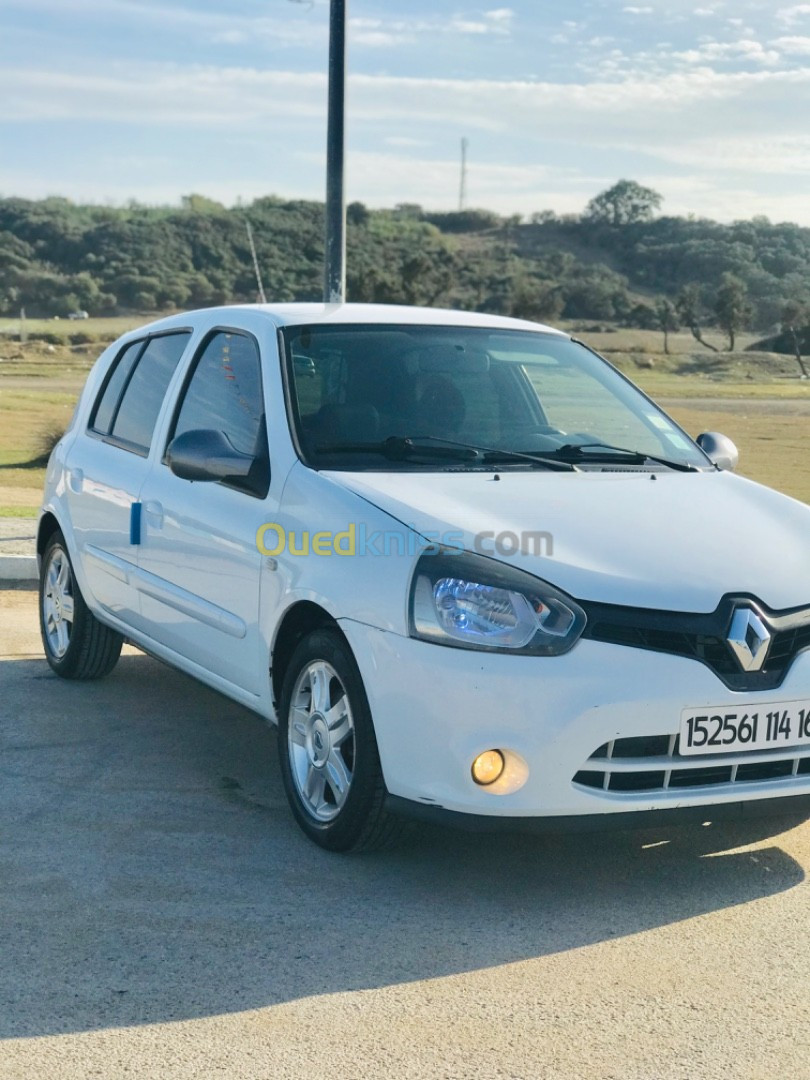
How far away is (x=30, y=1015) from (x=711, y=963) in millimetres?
1727

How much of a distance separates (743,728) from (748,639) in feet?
0.82

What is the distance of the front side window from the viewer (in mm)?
5121

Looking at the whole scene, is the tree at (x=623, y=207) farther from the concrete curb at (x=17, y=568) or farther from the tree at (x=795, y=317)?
the concrete curb at (x=17, y=568)

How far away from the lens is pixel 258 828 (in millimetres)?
4863

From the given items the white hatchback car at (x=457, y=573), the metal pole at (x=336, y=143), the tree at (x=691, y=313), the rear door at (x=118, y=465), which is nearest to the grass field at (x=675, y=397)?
the tree at (x=691, y=313)

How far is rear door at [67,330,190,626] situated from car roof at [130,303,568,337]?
0.29m

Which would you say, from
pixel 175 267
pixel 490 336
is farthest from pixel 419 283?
pixel 490 336

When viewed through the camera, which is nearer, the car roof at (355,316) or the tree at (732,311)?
the car roof at (355,316)

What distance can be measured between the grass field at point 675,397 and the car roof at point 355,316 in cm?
700

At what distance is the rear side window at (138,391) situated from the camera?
20.0 ft

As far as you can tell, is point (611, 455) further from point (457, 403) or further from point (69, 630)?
point (69, 630)

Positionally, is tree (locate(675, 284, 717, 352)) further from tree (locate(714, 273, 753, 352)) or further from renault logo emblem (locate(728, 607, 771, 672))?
renault logo emblem (locate(728, 607, 771, 672))

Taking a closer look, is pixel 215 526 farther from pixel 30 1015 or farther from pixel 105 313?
pixel 105 313

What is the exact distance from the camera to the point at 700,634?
407 centimetres
